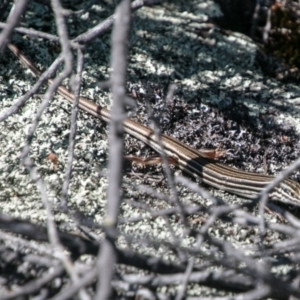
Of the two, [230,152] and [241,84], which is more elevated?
[241,84]

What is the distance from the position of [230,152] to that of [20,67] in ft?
3.50

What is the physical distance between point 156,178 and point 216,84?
751 mm

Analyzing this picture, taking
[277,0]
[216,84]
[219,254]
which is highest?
[277,0]

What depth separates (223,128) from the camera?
2.98m

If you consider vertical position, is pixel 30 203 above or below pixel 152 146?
below

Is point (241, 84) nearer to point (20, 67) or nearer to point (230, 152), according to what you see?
point (230, 152)

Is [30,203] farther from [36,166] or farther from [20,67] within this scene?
[20,67]

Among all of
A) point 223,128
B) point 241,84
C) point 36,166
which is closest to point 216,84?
point 241,84

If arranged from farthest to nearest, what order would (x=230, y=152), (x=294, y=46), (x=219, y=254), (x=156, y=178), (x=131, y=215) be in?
(x=294, y=46), (x=230, y=152), (x=156, y=178), (x=131, y=215), (x=219, y=254)

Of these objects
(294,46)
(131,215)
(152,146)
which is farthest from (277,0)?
(131,215)

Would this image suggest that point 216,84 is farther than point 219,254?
Yes

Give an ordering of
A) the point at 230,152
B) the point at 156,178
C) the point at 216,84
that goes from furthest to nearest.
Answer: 1. the point at 216,84
2. the point at 230,152
3. the point at 156,178

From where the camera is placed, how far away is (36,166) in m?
2.62

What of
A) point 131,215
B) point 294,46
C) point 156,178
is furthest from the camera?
point 294,46
